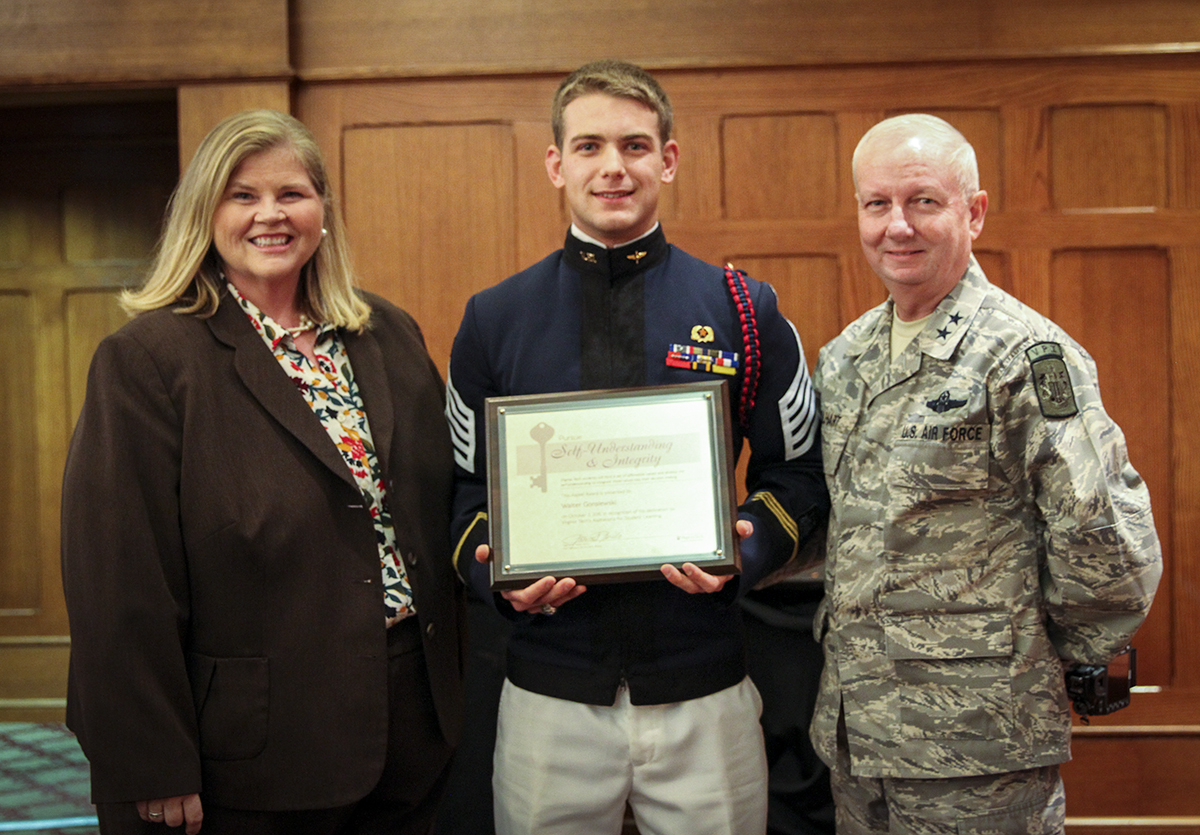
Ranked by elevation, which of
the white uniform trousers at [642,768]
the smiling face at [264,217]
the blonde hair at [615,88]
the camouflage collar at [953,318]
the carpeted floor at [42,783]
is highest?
the blonde hair at [615,88]

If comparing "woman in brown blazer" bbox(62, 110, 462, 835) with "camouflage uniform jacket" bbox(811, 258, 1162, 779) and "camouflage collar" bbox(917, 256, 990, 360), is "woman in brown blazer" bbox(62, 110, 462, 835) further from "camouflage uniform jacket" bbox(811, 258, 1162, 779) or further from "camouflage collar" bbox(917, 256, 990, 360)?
"camouflage collar" bbox(917, 256, 990, 360)

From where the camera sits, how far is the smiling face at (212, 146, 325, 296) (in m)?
1.67

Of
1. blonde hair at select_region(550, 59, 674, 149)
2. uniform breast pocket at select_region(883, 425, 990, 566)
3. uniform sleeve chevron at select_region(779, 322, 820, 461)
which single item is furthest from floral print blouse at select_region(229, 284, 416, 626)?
uniform breast pocket at select_region(883, 425, 990, 566)

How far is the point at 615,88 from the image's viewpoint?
167 centimetres

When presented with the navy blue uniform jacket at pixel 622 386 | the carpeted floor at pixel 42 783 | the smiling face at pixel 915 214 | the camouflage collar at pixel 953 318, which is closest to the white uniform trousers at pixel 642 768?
the navy blue uniform jacket at pixel 622 386

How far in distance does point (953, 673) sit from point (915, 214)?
0.78 m

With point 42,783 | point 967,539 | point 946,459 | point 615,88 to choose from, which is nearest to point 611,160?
point 615,88

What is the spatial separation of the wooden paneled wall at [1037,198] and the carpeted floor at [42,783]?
2388 millimetres

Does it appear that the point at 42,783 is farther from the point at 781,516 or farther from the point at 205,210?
the point at 781,516

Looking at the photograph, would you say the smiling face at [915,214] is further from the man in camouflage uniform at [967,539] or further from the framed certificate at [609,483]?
the framed certificate at [609,483]

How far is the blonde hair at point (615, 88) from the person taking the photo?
1.68 metres

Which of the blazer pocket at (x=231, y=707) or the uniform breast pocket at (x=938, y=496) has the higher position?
the uniform breast pocket at (x=938, y=496)

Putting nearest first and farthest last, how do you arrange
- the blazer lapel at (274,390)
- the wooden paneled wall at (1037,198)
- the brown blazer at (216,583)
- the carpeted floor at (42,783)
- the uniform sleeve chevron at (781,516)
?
the brown blazer at (216,583), the blazer lapel at (274,390), the uniform sleeve chevron at (781,516), the carpeted floor at (42,783), the wooden paneled wall at (1037,198)

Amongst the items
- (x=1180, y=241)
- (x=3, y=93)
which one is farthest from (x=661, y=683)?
(x=3, y=93)
